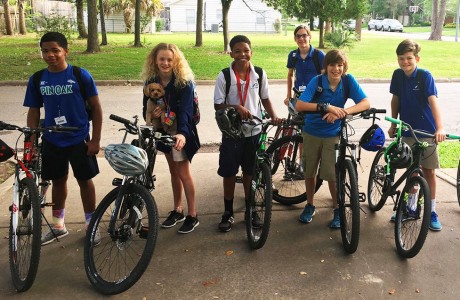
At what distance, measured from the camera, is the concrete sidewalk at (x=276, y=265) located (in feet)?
10.7

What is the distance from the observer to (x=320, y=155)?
4.19 m

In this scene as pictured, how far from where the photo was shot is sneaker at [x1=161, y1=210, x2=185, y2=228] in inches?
171

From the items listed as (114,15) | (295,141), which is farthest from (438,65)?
(114,15)

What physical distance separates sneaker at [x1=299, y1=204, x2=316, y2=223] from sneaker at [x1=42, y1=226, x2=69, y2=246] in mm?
2248

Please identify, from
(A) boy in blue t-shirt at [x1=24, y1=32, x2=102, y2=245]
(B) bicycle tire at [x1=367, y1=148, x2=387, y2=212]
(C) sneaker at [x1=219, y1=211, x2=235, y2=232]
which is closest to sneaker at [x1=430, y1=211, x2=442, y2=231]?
(B) bicycle tire at [x1=367, y1=148, x2=387, y2=212]

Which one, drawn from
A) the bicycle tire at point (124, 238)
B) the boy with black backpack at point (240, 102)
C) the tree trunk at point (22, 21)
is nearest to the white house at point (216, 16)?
the tree trunk at point (22, 21)

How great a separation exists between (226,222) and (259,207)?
0.47m

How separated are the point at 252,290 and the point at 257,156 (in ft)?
3.91

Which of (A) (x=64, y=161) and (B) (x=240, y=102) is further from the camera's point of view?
(B) (x=240, y=102)

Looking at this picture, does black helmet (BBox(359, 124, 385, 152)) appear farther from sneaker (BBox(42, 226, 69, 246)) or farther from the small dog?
sneaker (BBox(42, 226, 69, 246))

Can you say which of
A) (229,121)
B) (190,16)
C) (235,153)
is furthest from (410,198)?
(190,16)

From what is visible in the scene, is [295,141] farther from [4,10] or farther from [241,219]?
[4,10]

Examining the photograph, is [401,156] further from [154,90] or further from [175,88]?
[154,90]

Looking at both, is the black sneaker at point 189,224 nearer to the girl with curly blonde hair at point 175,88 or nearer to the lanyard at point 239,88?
the girl with curly blonde hair at point 175,88
